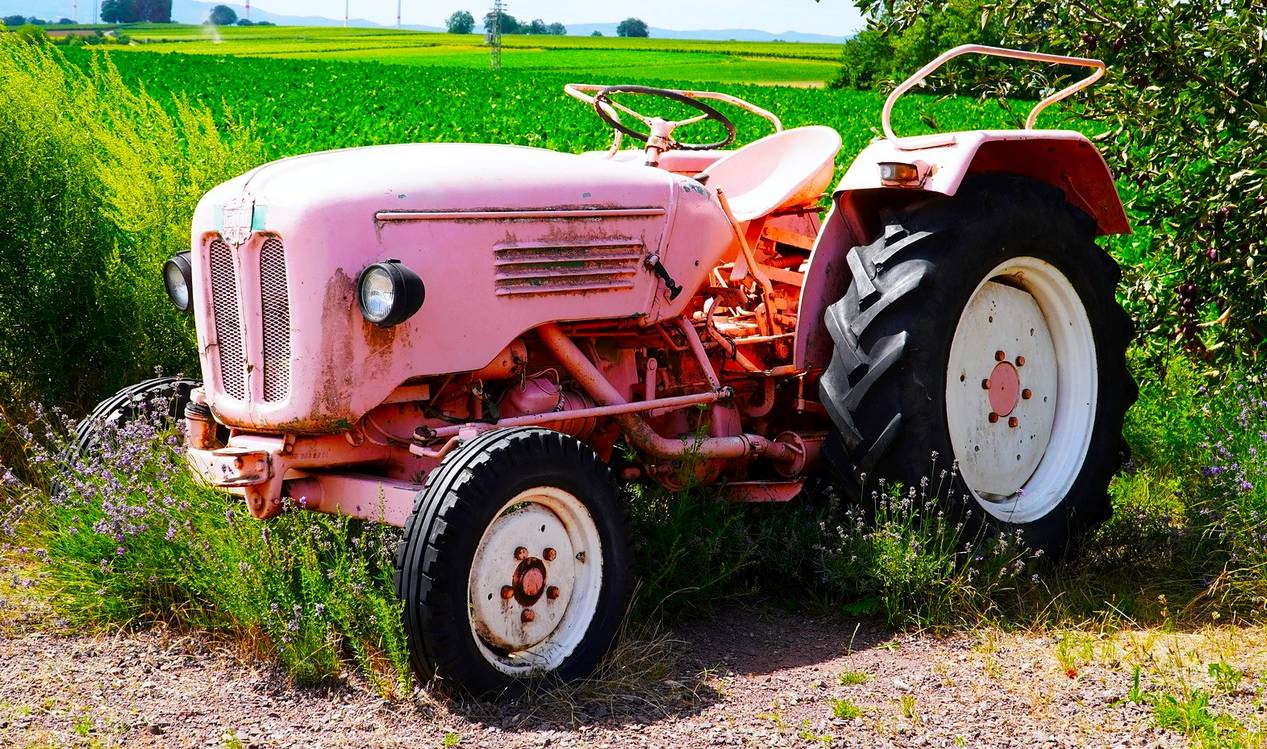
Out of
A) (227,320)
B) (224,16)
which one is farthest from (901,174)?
(224,16)

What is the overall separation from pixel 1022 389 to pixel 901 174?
97 cm

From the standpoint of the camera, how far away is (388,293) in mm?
3289

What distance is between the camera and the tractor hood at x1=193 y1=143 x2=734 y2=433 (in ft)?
11.0

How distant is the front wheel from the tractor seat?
4.86 ft

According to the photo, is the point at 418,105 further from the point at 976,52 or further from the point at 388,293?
the point at 388,293

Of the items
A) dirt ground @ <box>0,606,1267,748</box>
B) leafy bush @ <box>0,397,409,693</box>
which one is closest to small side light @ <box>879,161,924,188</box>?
dirt ground @ <box>0,606,1267,748</box>

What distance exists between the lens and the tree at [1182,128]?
514 cm

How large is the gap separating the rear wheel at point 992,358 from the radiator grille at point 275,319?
5.30 ft

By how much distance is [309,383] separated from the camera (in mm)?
3371

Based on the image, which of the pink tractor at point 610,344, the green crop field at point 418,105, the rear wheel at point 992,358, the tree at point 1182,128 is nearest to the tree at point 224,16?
the green crop field at point 418,105

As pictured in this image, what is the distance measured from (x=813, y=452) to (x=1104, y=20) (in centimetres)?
244

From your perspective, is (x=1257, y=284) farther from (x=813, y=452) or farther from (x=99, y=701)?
(x=99, y=701)

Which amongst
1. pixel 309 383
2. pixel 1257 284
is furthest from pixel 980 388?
pixel 309 383

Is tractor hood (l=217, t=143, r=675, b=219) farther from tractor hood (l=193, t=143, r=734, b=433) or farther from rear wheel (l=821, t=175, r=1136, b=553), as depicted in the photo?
Result: rear wheel (l=821, t=175, r=1136, b=553)
